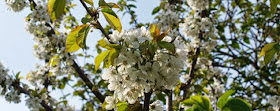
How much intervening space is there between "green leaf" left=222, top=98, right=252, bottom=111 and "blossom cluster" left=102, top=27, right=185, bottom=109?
1.39 ft

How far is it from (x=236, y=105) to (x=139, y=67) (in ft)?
1.71

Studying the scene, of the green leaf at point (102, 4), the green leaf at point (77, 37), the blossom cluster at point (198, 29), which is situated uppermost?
the blossom cluster at point (198, 29)

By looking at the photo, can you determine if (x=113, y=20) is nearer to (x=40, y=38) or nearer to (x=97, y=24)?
(x=97, y=24)

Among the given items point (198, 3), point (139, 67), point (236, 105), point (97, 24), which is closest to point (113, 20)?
point (97, 24)

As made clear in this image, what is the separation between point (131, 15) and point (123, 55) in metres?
3.96

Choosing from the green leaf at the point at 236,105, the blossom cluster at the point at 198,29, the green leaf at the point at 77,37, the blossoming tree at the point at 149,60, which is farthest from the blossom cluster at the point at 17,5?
the green leaf at the point at 236,105

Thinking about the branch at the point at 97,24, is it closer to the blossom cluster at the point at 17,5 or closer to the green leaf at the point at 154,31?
the green leaf at the point at 154,31

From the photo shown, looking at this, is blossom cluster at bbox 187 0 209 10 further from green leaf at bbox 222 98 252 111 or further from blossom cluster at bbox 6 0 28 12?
green leaf at bbox 222 98 252 111

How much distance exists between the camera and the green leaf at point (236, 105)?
98 cm

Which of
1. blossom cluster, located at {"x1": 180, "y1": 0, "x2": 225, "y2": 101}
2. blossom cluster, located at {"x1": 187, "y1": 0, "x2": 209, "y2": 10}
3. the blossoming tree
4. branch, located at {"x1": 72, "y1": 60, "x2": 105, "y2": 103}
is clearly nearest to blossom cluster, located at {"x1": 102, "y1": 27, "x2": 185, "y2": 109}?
the blossoming tree

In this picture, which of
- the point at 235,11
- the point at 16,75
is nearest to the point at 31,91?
the point at 16,75

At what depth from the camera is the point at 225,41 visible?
16.7ft

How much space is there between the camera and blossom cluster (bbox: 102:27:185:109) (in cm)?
140

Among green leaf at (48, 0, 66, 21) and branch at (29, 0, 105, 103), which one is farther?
branch at (29, 0, 105, 103)
